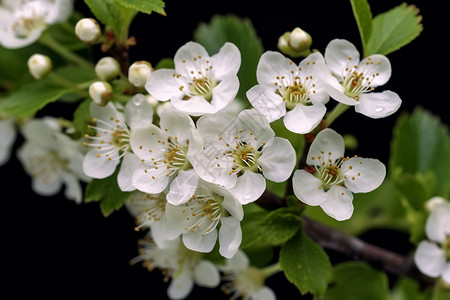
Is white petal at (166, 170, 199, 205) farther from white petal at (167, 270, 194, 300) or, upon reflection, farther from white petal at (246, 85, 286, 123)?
white petal at (167, 270, 194, 300)

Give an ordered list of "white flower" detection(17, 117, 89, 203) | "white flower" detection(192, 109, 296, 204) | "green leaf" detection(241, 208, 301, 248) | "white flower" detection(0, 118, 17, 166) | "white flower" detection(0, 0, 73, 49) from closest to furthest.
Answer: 1. "white flower" detection(192, 109, 296, 204)
2. "green leaf" detection(241, 208, 301, 248)
3. "white flower" detection(0, 0, 73, 49)
4. "white flower" detection(17, 117, 89, 203)
5. "white flower" detection(0, 118, 17, 166)

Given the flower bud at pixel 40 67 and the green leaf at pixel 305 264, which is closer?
the green leaf at pixel 305 264

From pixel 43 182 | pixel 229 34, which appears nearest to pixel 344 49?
pixel 229 34

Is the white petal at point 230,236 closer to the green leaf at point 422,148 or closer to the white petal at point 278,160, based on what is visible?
the white petal at point 278,160

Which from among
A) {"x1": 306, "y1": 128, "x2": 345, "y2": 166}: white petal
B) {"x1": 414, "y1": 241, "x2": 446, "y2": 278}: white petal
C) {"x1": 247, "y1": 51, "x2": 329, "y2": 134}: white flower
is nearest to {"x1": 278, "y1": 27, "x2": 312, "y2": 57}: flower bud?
{"x1": 247, "y1": 51, "x2": 329, "y2": 134}: white flower

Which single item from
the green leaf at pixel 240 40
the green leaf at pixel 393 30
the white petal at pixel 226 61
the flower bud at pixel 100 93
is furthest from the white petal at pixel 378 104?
the flower bud at pixel 100 93

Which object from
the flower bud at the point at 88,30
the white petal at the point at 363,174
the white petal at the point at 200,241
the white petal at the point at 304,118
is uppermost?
the flower bud at the point at 88,30

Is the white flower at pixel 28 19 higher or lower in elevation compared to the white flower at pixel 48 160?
higher
